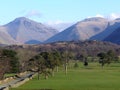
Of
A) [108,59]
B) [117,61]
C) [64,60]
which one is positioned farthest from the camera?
[117,61]


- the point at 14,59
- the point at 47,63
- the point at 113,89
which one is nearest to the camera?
the point at 113,89

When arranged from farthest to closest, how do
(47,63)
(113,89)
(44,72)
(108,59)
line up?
(108,59)
(47,63)
(44,72)
(113,89)

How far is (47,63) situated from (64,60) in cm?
3537

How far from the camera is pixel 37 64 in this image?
319 feet

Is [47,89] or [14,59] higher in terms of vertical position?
[14,59]

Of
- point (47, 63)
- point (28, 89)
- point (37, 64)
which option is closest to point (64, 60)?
point (47, 63)

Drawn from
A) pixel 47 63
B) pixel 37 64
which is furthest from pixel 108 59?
pixel 37 64

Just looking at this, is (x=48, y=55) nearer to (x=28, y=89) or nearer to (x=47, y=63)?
(x=47, y=63)

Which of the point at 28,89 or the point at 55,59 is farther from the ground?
the point at 55,59

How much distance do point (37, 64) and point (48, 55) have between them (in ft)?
60.5

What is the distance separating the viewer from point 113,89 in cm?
5484

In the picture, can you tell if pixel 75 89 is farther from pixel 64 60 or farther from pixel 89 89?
pixel 64 60

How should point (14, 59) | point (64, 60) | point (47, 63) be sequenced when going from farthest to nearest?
point (64, 60) → point (14, 59) → point (47, 63)

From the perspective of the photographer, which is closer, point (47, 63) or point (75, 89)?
point (75, 89)
